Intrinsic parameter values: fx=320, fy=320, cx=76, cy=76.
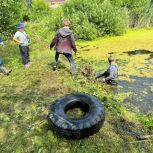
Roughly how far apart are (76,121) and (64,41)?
11.7 ft

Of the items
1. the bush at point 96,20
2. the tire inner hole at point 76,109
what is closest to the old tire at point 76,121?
the tire inner hole at point 76,109

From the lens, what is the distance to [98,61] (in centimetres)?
1279

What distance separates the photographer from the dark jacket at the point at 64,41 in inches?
388

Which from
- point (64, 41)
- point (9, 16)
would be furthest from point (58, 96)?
point (9, 16)

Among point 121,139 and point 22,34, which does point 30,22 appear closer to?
point 22,34

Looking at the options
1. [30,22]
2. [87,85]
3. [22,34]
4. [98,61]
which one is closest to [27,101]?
[87,85]

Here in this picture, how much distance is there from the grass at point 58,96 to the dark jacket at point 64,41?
34.0 inches

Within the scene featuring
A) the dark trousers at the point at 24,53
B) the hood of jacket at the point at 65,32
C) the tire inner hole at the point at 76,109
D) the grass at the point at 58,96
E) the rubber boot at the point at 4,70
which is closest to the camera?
the grass at the point at 58,96

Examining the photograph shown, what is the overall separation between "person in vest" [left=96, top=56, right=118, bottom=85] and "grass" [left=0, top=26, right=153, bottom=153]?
0.85ft

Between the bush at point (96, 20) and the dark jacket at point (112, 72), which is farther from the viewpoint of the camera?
the bush at point (96, 20)

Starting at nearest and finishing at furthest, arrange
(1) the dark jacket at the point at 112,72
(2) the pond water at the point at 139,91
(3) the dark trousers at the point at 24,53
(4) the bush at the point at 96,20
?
1. (2) the pond water at the point at 139,91
2. (1) the dark jacket at the point at 112,72
3. (3) the dark trousers at the point at 24,53
4. (4) the bush at the point at 96,20

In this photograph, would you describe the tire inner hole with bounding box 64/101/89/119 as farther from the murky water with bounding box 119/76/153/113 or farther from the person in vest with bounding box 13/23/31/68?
the person in vest with bounding box 13/23/31/68

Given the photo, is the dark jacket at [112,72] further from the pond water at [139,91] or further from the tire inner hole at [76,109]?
the tire inner hole at [76,109]

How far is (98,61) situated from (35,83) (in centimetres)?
361
